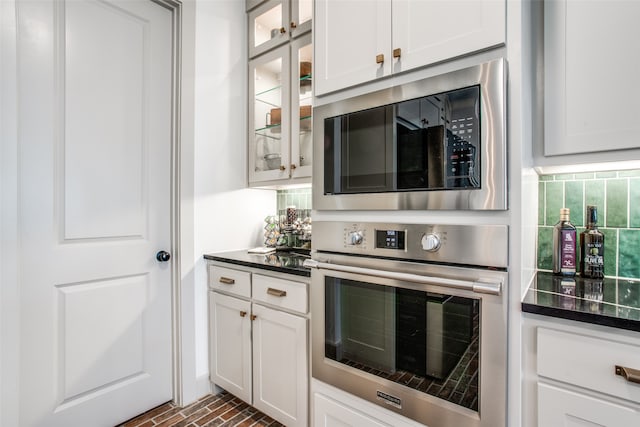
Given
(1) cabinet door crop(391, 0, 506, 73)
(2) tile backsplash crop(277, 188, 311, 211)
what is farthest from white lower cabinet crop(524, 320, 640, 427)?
(2) tile backsplash crop(277, 188, 311, 211)

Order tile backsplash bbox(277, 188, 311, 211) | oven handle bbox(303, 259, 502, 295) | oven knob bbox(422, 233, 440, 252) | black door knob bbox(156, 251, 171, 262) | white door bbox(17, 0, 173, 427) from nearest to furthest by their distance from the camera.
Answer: oven handle bbox(303, 259, 502, 295) < oven knob bbox(422, 233, 440, 252) < white door bbox(17, 0, 173, 427) < black door knob bbox(156, 251, 171, 262) < tile backsplash bbox(277, 188, 311, 211)

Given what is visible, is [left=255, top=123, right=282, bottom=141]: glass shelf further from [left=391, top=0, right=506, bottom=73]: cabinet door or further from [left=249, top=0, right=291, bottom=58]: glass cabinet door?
[left=391, top=0, right=506, bottom=73]: cabinet door

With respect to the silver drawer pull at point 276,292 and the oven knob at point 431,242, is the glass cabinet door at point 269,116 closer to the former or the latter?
the silver drawer pull at point 276,292

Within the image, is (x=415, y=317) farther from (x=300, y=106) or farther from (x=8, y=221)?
(x=8, y=221)

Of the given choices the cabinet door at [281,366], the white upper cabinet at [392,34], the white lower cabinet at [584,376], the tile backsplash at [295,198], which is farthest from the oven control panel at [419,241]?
the tile backsplash at [295,198]

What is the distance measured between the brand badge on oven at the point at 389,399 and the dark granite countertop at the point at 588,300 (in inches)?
21.3

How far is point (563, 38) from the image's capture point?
1177 millimetres

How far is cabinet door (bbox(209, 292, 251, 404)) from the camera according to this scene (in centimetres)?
178

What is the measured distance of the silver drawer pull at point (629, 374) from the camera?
789 millimetres

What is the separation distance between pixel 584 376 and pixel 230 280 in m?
1.58

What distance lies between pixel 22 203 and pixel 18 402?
2.91ft

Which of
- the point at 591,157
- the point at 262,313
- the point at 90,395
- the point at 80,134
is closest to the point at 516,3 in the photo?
the point at 591,157

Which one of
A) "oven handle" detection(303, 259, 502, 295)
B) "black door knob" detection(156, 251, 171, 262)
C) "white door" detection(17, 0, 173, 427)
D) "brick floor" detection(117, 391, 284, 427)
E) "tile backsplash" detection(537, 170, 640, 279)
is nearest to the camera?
"oven handle" detection(303, 259, 502, 295)

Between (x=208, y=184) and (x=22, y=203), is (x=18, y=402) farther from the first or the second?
(x=208, y=184)
